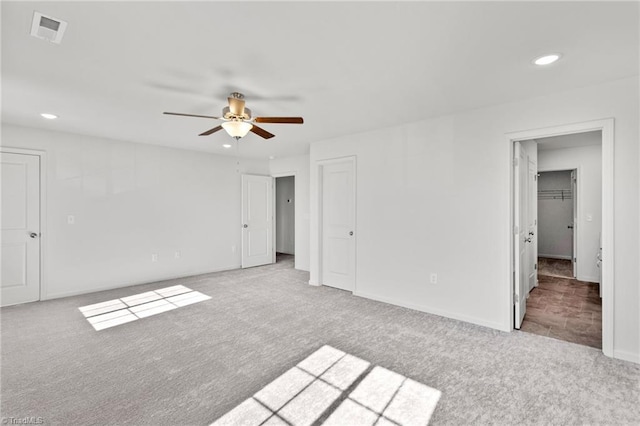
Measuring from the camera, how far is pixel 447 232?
11.8 feet

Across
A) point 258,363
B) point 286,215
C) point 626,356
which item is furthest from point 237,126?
point 286,215

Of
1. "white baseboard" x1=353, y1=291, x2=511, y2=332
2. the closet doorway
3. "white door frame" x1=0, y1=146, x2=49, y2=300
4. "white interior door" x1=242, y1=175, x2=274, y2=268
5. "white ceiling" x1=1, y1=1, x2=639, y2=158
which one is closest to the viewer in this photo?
"white ceiling" x1=1, y1=1, x2=639, y2=158

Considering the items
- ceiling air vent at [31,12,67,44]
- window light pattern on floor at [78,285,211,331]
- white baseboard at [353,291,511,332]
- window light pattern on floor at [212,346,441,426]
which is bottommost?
window light pattern on floor at [212,346,441,426]

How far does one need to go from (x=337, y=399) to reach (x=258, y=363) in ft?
2.63

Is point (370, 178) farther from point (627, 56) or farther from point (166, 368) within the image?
point (166, 368)

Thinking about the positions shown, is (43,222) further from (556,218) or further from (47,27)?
(556,218)

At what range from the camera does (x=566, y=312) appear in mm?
3682

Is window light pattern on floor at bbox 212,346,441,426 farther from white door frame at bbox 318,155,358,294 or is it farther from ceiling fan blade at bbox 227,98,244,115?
ceiling fan blade at bbox 227,98,244,115

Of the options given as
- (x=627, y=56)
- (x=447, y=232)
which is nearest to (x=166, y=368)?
(x=447, y=232)

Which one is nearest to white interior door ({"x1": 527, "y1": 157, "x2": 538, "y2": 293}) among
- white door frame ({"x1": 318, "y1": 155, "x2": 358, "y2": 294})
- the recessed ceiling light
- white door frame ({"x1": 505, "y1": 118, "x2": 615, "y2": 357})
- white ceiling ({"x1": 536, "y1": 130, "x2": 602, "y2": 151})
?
white ceiling ({"x1": 536, "y1": 130, "x2": 602, "y2": 151})

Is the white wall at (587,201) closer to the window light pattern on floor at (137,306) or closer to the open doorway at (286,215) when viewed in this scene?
the open doorway at (286,215)

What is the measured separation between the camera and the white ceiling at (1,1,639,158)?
170 cm

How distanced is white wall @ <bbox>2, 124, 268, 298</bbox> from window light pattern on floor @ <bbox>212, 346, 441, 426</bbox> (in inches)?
158

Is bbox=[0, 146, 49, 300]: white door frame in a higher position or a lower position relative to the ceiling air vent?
lower
